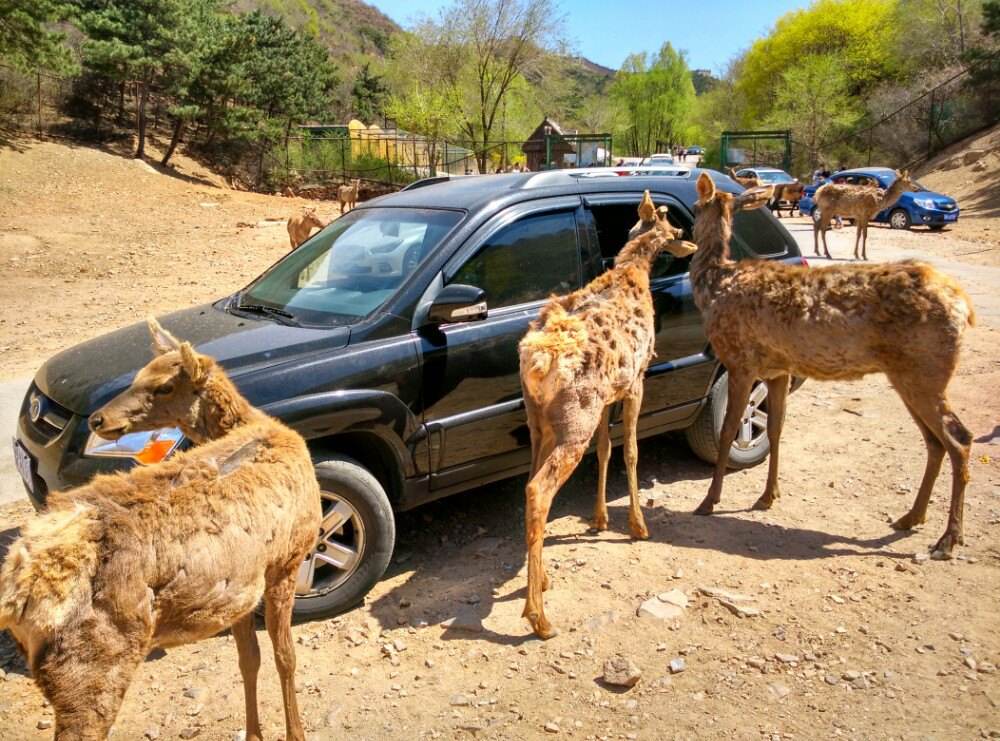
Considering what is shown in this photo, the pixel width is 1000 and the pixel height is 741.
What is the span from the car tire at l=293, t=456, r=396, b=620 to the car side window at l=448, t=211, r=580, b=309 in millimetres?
1344

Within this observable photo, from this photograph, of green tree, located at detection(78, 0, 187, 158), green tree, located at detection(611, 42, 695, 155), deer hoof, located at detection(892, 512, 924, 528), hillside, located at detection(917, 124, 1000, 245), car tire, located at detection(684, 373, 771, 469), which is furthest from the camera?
green tree, located at detection(611, 42, 695, 155)

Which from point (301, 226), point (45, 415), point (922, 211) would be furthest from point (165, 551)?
point (922, 211)

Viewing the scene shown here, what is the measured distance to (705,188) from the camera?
5.93 m

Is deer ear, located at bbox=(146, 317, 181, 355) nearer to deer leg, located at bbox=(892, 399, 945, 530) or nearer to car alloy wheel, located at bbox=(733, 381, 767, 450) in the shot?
car alloy wheel, located at bbox=(733, 381, 767, 450)

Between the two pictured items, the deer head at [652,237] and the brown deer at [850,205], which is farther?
the brown deer at [850,205]

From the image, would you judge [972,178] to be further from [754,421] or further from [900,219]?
[754,421]

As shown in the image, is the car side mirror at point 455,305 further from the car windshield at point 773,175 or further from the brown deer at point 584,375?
the car windshield at point 773,175

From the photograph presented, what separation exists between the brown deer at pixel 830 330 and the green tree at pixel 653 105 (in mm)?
78159

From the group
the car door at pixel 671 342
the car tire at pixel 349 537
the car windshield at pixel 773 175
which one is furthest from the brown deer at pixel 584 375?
the car windshield at pixel 773 175

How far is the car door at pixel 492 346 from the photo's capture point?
462 centimetres

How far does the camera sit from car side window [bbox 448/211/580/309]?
4.98 m

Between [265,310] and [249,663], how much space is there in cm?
234

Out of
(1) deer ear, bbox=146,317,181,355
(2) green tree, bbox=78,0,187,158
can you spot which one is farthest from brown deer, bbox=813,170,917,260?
(2) green tree, bbox=78,0,187,158

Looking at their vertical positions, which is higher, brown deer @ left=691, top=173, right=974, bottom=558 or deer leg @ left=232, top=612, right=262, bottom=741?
brown deer @ left=691, top=173, right=974, bottom=558
